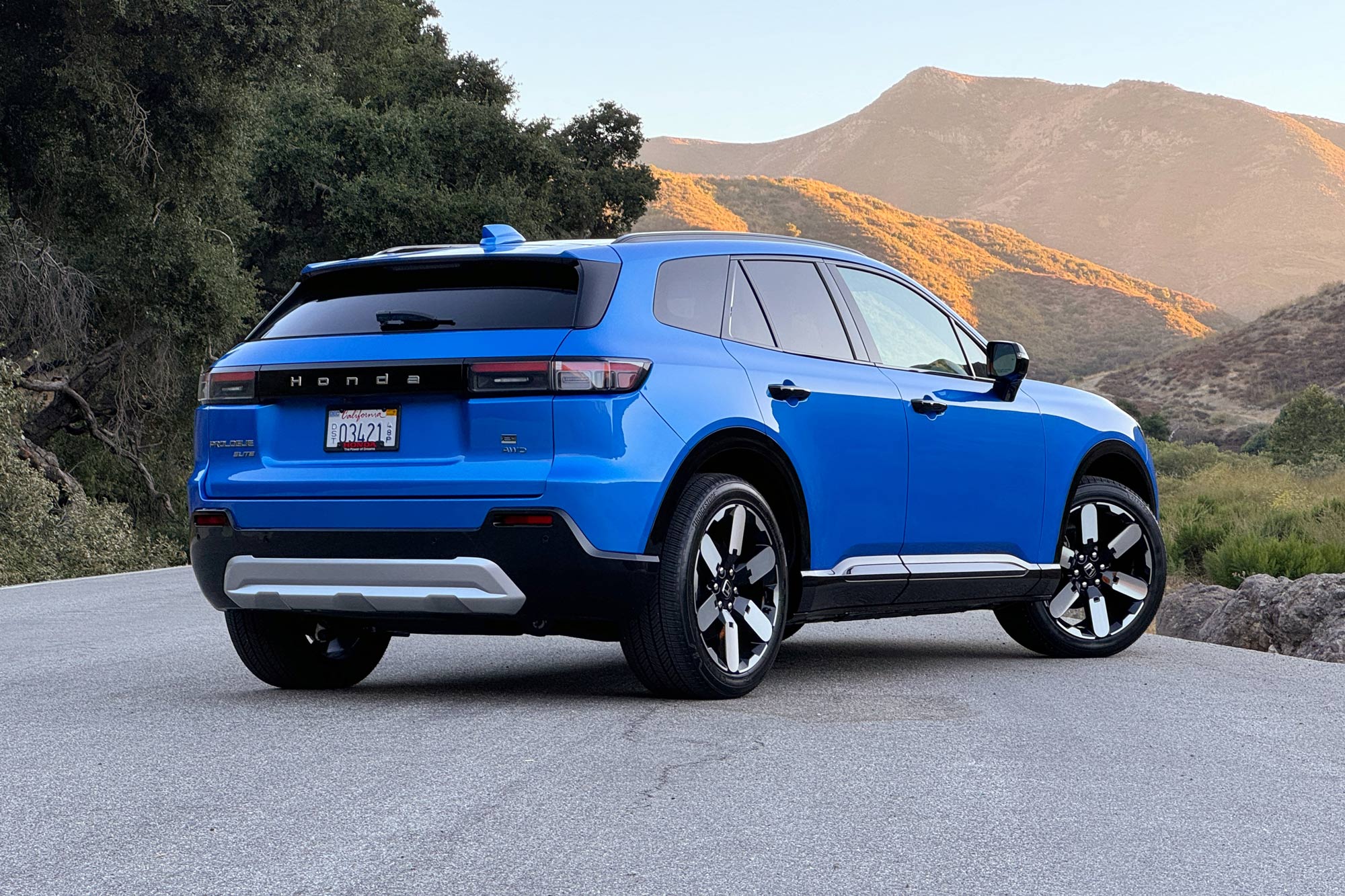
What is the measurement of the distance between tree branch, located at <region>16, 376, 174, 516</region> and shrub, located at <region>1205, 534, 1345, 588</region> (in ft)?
56.8

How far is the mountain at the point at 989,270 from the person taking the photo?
110 meters

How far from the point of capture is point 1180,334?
4466 inches

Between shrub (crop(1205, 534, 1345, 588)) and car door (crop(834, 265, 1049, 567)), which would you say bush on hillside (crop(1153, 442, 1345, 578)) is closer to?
shrub (crop(1205, 534, 1345, 588))

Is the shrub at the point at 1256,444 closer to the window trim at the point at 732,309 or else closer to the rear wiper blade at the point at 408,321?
the window trim at the point at 732,309

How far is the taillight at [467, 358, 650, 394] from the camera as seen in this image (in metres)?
6.30

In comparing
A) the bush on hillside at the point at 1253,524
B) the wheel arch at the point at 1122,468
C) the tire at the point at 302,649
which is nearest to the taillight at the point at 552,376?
the tire at the point at 302,649

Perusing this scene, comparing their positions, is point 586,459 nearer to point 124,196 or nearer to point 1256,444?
point 124,196

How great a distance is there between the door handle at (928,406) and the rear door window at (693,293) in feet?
3.93

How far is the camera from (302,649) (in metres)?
7.57

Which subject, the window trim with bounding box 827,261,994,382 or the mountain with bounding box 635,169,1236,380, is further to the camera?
the mountain with bounding box 635,169,1236,380

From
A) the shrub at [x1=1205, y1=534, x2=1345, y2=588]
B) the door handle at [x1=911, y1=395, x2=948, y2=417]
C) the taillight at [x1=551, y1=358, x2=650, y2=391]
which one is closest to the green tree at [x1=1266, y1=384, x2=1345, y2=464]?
the shrub at [x1=1205, y1=534, x2=1345, y2=588]

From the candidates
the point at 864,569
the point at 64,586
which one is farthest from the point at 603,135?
the point at 864,569

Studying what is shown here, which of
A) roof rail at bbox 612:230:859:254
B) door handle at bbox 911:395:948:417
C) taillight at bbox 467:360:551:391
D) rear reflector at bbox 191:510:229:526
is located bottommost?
rear reflector at bbox 191:510:229:526

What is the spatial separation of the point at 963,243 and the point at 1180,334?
26.7 meters
